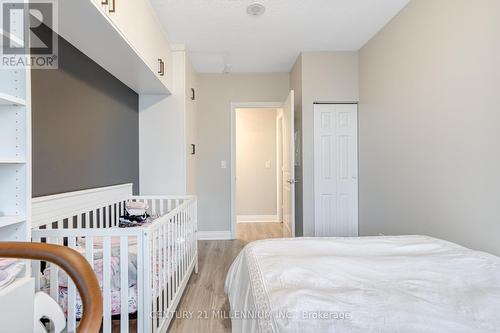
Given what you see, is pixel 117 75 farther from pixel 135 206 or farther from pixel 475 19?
pixel 475 19

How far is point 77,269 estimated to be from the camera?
646mm

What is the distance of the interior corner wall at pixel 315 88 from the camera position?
3227mm

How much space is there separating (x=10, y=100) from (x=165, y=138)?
201 cm

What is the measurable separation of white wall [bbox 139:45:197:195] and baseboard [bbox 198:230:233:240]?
1.11m

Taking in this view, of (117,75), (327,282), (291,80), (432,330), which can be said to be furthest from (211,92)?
(432,330)

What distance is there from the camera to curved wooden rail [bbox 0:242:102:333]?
2.01ft

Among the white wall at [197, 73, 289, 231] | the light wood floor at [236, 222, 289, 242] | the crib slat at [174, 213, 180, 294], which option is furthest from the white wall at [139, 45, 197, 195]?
the light wood floor at [236, 222, 289, 242]

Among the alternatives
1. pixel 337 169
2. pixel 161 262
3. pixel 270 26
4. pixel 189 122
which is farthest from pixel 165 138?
pixel 337 169

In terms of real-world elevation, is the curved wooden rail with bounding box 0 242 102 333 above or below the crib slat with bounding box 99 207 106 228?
above

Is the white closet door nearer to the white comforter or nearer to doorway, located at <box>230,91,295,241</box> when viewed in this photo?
the white comforter

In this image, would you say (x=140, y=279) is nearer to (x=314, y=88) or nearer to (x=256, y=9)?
(x=256, y=9)

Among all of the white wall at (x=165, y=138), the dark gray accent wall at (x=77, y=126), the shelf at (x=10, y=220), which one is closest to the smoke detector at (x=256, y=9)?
the white wall at (x=165, y=138)

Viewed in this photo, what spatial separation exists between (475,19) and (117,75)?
8.55ft

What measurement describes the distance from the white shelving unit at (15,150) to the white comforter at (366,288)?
38.8 inches
